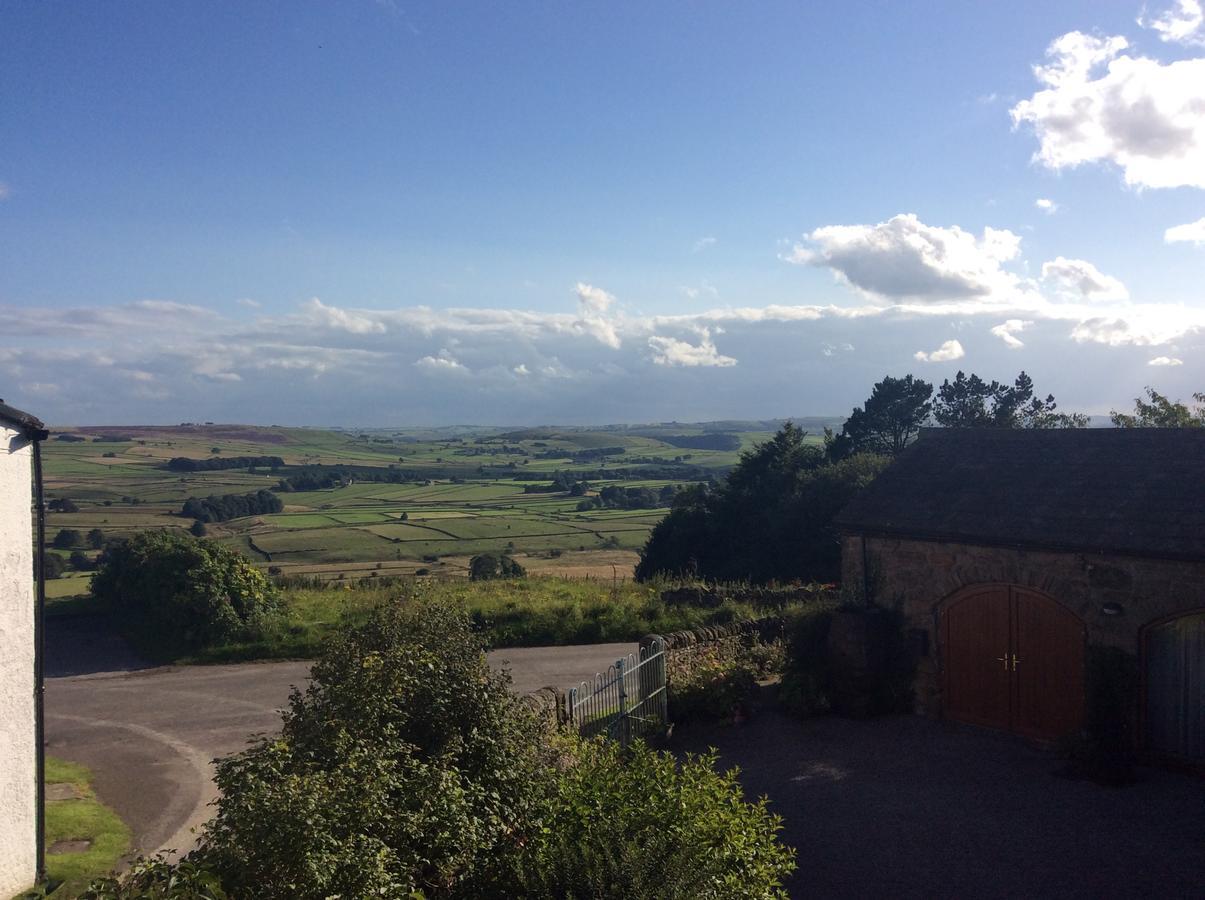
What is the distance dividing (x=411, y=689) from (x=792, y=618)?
375 inches

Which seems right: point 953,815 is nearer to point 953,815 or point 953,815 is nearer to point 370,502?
point 953,815

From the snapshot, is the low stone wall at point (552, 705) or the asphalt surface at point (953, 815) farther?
the low stone wall at point (552, 705)

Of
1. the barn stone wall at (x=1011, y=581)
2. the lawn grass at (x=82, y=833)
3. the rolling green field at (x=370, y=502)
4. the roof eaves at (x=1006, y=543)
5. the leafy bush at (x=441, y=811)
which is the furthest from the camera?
the rolling green field at (x=370, y=502)

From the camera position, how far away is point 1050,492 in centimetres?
1303

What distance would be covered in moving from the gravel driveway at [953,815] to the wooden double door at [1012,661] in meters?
0.36

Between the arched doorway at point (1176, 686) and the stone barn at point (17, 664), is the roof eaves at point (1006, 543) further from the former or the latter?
the stone barn at point (17, 664)

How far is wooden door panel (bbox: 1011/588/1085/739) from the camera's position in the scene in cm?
1211

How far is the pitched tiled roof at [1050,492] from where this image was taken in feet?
38.1

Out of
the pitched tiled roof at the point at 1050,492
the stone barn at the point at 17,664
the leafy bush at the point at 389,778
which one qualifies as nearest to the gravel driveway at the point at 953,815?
the pitched tiled roof at the point at 1050,492

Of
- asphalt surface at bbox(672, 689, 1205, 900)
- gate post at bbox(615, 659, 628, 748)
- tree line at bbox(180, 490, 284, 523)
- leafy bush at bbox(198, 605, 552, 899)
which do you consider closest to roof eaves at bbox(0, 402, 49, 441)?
leafy bush at bbox(198, 605, 552, 899)

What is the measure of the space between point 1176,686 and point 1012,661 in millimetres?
2082

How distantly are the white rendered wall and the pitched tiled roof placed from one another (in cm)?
→ 1132

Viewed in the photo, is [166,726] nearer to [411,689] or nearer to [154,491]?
[411,689]

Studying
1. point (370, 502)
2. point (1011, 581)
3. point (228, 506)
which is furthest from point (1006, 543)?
point (370, 502)
